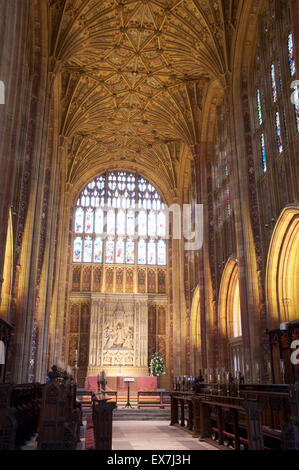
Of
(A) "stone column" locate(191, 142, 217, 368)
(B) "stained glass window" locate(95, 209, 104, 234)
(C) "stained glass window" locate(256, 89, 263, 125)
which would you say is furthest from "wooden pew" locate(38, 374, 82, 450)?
(B) "stained glass window" locate(95, 209, 104, 234)

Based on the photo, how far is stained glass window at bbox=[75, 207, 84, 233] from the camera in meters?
31.3

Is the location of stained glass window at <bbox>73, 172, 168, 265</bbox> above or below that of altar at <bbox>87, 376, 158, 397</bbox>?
above

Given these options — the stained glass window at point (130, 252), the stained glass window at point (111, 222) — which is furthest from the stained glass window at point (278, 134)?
the stained glass window at point (111, 222)

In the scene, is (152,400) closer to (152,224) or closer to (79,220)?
(152,224)

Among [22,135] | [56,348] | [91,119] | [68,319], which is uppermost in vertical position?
[91,119]

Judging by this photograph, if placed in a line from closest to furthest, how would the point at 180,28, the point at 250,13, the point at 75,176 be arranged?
the point at 250,13, the point at 180,28, the point at 75,176

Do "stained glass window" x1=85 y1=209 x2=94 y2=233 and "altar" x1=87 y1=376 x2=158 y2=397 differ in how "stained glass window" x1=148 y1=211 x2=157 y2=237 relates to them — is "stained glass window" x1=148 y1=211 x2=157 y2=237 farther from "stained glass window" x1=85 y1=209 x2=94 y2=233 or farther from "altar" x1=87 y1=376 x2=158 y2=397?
"altar" x1=87 y1=376 x2=158 y2=397

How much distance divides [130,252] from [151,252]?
5.32ft

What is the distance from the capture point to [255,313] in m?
15.4

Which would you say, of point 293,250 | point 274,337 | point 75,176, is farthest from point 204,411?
point 75,176

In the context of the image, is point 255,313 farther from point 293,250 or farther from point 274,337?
point 293,250

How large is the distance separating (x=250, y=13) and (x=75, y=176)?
17.1 metres

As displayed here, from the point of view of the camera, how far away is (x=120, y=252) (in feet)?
102

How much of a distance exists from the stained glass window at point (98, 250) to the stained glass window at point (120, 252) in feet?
3.89
